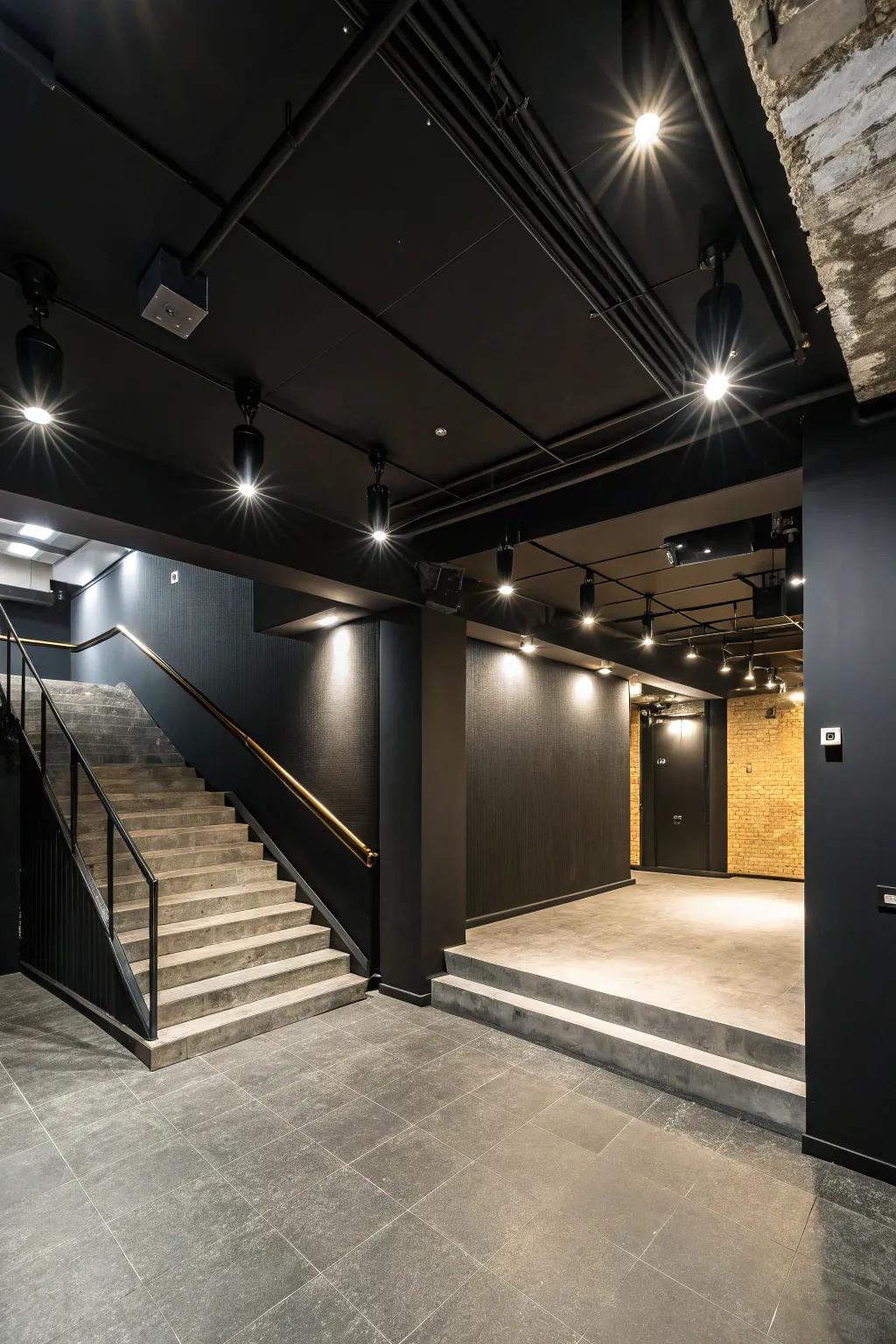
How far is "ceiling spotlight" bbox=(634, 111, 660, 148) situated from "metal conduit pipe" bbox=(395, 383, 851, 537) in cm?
160

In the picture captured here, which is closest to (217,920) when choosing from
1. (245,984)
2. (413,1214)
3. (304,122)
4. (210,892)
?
(210,892)

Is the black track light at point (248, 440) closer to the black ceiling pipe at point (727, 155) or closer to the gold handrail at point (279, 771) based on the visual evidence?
the black ceiling pipe at point (727, 155)

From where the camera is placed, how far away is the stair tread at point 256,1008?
4.00 m

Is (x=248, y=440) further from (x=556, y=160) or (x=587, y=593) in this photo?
(x=587, y=593)

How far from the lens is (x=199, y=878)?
5.39 metres

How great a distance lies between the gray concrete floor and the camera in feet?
13.0

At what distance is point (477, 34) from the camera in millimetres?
1498

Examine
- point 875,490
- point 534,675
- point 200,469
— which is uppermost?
point 200,469

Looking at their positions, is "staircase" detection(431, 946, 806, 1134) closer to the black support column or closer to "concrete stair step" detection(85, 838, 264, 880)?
the black support column

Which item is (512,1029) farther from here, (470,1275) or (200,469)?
(200,469)

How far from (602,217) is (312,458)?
2026mm

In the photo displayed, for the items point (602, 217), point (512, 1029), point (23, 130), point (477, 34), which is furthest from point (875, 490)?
point (512, 1029)

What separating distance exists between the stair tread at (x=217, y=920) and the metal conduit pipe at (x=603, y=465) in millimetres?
3164

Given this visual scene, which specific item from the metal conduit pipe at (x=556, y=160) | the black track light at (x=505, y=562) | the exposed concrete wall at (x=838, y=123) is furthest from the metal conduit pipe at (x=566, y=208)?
the black track light at (x=505, y=562)
